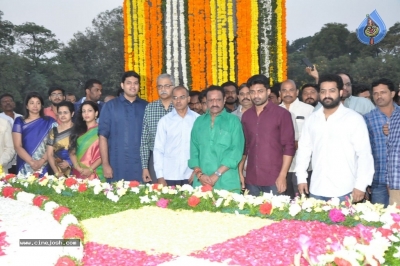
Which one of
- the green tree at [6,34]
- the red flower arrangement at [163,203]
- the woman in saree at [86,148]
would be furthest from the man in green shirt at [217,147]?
the green tree at [6,34]

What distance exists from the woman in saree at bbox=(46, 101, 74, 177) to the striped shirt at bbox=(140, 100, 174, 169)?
3.07ft

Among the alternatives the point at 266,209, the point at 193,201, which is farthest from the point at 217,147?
the point at 266,209

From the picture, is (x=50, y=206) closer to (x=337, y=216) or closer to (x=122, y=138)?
(x=122, y=138)

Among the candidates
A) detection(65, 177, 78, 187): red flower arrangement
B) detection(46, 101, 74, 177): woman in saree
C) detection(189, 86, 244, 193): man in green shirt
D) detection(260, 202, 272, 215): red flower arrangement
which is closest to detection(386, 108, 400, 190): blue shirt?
detection(260, 202, 272, 215): red flower arrangement

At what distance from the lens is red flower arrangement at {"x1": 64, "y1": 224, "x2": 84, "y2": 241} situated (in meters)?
3.19

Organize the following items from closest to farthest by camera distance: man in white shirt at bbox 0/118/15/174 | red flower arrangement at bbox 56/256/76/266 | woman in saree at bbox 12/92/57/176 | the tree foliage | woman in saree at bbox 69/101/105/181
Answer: red flower arrangement at bbox 56/256/76/266 < woman in saree at bbox 69/101/105/181 < woman in saree at bbox 12/92/57/176 < man in white shirt at bbox 0/118/15/174 < the tree foliage

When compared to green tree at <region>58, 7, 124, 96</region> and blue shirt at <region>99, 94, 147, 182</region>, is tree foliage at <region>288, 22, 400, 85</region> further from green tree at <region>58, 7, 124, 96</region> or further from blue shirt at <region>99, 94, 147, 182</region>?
blue shirt at <region>99, 94, 147, 182</region>

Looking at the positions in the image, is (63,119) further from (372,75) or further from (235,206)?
(372,75)

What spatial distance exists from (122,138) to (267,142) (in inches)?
64.6

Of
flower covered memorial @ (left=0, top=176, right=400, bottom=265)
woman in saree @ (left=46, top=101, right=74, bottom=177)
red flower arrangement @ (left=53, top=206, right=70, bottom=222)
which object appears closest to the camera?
flower covered memorial @ (left=0, top=176, right=400, bottom=265)

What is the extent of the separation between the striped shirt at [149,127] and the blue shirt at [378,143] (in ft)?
7.04

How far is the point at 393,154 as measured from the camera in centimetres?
447

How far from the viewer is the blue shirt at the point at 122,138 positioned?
18.5ft

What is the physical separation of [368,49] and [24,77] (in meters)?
18.2
